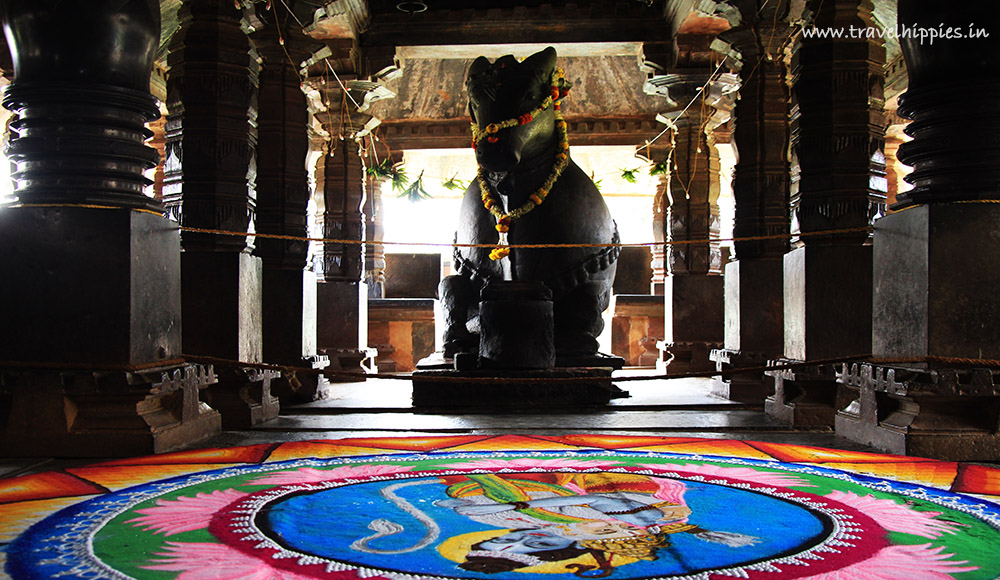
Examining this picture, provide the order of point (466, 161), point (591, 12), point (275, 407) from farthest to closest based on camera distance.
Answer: point (466, 161), point (591, 12), point (275, 407)

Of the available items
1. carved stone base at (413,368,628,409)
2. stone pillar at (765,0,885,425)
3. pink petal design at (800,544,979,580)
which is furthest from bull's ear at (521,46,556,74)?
pink petal design at (800,544,979,580)

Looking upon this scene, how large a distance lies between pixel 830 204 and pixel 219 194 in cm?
310

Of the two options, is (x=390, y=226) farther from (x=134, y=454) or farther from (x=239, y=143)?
(x=134, y=454)

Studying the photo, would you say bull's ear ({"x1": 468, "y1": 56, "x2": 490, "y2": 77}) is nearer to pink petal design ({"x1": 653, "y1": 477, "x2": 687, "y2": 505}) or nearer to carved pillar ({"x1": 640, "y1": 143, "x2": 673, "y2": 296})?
pink petal design ({"x1": 653, "y1": 477, "x2": 687, "y2": 505})

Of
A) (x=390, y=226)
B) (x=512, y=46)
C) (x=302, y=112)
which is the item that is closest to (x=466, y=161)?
(x=390, y=226)

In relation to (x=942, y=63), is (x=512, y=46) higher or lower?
higher

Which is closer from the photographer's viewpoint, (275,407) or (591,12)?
(275,407)

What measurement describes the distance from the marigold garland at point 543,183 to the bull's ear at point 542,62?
0.09 m

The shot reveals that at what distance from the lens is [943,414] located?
3.13 m

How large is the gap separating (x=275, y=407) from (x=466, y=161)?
14525 millimetres

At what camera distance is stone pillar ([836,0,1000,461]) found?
306 centimetres

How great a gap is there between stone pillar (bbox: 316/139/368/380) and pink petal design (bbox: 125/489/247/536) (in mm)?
3513

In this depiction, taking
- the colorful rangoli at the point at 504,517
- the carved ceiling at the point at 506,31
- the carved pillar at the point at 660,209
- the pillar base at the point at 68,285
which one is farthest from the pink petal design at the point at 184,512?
the carved pillar at the point at 660,209

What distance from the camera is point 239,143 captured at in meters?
4.29
